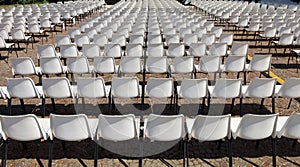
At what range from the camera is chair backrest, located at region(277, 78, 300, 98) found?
17.1 feet

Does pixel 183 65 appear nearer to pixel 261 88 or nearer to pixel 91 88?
pixel 261 88

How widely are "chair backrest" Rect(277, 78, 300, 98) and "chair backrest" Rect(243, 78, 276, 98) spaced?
221mm

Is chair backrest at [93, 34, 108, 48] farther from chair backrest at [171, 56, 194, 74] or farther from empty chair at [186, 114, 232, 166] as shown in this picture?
empty chair at [186, 114, 232, 166]

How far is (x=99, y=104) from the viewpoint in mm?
6227

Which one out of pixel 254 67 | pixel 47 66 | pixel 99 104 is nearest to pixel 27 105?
pixel 47 66

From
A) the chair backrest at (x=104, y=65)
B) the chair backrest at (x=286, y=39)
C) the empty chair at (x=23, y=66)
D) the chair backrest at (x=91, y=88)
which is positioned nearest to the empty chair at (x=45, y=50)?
the empty chair at (x=23, y=66)

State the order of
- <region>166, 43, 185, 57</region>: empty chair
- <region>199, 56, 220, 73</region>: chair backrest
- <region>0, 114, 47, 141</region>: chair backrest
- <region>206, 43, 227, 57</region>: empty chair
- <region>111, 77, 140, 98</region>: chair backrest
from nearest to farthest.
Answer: <region>0, 114, 47, 141</region>: chair backrest
<region>111, 77, 140, 98</region>: chair backrest
<region>199, 56, 220, 73</region>: chair backrest
<region>166, 43, 185, 57</region>: empty chair
<region>206, 43, 227, 57</region>: empty chair

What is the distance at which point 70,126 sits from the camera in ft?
12.3

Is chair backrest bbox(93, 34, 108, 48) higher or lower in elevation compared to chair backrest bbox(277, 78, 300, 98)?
higher

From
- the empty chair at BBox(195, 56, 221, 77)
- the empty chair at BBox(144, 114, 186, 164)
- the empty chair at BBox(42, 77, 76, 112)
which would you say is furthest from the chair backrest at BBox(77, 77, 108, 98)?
the empty chair at BBox(195, 56, 221, 77)

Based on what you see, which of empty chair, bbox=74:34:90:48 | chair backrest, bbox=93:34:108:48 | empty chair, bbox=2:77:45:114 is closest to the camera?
empty chair, bbox=2:77:45:114

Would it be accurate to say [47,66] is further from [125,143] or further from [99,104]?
[125,143]

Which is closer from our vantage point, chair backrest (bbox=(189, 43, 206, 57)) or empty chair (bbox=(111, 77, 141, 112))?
empty chair (bbox=(111, 77, 141, 112))

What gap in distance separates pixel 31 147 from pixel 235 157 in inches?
125
